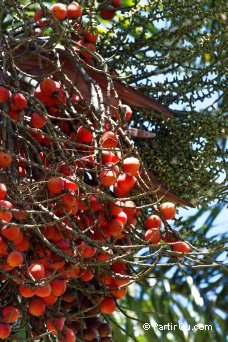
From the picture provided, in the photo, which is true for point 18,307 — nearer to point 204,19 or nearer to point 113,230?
point 113,230

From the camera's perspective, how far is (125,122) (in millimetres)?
1276

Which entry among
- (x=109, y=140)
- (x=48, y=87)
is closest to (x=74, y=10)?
(x=48, y=87)

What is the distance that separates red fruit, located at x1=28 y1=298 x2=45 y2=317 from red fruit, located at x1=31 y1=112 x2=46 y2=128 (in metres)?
0.26

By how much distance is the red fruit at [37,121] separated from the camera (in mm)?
1240

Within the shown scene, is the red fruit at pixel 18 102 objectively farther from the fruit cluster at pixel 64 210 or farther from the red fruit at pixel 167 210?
the red fruit at pixel 167 210

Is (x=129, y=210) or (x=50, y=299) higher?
(x=129, y=210)

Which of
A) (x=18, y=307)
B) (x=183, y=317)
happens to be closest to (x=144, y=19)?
(x=18, y=307)

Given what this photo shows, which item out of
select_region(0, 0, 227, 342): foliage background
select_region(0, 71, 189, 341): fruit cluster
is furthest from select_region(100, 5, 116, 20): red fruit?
select_region(0, 71, 189, 341): fruit cluster

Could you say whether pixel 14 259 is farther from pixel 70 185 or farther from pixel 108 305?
pixel 108 305

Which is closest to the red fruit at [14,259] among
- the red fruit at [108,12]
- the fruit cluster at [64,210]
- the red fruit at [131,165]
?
the fruit cluster at [64,210]

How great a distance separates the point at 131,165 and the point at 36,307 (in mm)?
249

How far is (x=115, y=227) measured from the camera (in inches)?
47.4

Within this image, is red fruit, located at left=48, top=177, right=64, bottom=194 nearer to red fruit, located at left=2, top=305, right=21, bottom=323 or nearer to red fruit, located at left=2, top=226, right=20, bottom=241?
red fruit, located at left=2, top=226, right=20, bottom=241

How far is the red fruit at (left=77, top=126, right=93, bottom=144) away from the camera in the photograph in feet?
4.12
